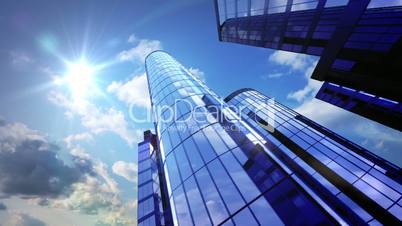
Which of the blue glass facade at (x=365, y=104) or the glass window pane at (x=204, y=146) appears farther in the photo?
the blue glass facade at (x=365, y=104)

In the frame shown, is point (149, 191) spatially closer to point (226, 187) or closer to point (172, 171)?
point (172, 171)

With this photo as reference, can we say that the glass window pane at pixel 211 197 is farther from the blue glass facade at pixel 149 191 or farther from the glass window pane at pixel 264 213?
the blue glass facade at pixel 149 191

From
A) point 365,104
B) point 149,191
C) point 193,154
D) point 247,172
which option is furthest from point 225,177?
point 365,104

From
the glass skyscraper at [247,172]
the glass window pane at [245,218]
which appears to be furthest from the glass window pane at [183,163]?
the glass window pane at [245,218]

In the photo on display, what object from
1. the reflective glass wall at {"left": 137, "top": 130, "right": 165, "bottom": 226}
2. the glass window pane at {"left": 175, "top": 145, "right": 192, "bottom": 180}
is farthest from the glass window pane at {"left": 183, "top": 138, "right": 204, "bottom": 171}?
the reflective glass wall at {"left": 137, "top": 130, "right": 165, "bottom": 226}

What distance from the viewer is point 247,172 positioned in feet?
45.1

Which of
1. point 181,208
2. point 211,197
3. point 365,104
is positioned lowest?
point 211,197

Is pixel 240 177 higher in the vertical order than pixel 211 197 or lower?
higher

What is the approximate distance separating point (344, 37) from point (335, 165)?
661 inches

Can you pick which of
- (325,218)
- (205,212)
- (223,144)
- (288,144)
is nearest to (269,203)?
(325,218)

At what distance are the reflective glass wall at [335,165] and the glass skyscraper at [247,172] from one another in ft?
0.30

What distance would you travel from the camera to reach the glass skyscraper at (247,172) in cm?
1115

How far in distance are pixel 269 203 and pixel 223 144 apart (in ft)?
19.4

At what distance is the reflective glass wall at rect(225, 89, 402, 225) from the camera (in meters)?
22.1
